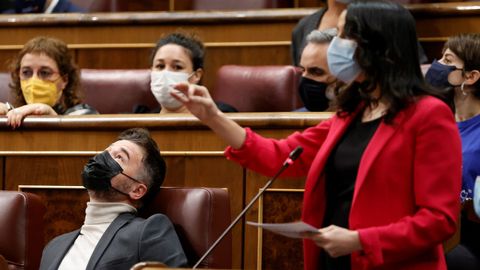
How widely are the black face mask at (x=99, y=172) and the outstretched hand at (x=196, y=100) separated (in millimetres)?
247

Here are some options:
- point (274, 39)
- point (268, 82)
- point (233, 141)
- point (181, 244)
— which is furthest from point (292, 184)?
point (274, 39)

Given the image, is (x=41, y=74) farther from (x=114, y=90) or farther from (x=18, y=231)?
(x=18, y=231)

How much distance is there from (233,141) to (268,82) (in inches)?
28.3

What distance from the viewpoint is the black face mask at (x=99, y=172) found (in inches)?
38.1

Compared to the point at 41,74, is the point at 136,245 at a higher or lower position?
lower

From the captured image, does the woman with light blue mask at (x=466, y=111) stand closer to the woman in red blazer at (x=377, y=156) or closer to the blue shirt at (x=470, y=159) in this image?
the blue shirt at (x=470, y=159)

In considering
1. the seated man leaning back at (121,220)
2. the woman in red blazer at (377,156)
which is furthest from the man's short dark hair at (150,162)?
the woman in red blazer at (377,156)

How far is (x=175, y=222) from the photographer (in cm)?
96

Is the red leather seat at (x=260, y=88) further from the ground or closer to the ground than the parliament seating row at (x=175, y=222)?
further from the ground

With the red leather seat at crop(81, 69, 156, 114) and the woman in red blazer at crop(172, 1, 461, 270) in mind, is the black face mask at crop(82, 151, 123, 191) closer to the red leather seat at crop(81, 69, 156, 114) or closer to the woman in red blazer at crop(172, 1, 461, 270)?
the woman in red blazer at crop(172, 1, 461, 270)

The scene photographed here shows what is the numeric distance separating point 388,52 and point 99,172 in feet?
1.21

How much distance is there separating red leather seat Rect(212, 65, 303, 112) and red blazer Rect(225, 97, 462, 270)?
0.73 m

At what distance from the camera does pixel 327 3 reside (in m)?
1.46

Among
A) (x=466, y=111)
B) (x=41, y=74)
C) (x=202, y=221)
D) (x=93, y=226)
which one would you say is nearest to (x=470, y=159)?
(x=466, y=111)
